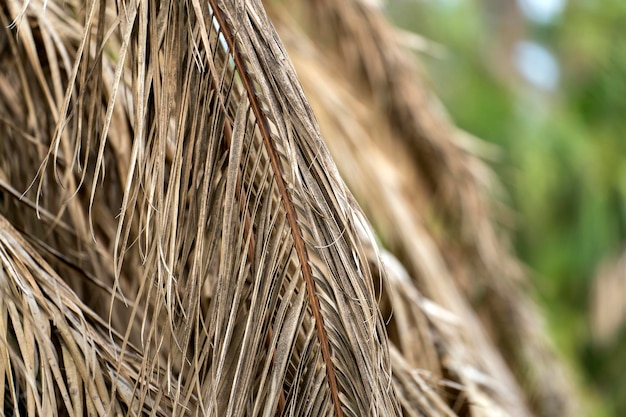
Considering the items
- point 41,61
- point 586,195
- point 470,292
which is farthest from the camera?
point 586,195

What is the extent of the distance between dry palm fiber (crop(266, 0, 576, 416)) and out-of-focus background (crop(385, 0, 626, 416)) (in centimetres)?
252

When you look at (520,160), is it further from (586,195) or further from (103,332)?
(103,332)

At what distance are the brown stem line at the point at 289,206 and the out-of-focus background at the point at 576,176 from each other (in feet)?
12.9

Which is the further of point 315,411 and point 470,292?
point 470,292

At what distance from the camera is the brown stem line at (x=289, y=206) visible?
61 centimetres

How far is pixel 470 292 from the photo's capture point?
1.96 metres

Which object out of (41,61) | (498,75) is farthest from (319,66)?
(498,75)

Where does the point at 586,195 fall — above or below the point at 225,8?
below

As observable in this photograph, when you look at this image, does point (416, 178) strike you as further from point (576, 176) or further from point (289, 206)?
point (576, 176)

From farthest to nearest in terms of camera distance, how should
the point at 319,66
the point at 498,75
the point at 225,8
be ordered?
1. the point at 498,75
2. the point at 319,66
3. the point at 225,8

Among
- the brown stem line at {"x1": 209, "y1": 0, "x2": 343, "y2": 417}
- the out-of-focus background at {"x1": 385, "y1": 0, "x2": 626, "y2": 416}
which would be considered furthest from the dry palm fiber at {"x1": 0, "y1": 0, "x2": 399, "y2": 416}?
the out-of-focus background at {"x1": 385, "y1": 0, "x2": 626, "y2": 416}

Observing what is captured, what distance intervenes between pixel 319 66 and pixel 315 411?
0.99 m

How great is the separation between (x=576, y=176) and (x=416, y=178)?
3.37m

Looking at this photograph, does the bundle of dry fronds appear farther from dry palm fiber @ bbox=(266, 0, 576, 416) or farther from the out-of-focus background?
the out-of-focus background
